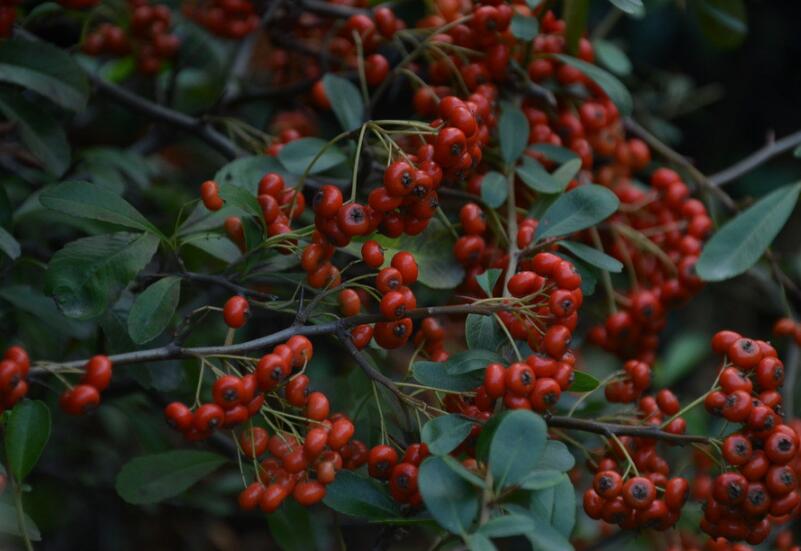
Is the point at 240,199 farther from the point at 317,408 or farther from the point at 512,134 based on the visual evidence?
the point at 512,134

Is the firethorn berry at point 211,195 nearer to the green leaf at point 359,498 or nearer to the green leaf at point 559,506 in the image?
the green leaf at point 359,498

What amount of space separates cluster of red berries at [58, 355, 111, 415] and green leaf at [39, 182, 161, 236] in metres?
0.21

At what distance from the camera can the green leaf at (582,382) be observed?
1.07 metres

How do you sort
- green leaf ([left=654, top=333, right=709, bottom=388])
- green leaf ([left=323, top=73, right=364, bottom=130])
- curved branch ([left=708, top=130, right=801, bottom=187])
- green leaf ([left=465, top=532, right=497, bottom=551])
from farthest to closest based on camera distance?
green leaf ([left=654, top=333, right=709, bottom=388]), curved branch ([left=708, top=130, right=801, bottom=187]), green leaf ([left=323, top=73, right=364, bottom=130]), green leaf ([left=465, top=532, right=497, bottom=551])

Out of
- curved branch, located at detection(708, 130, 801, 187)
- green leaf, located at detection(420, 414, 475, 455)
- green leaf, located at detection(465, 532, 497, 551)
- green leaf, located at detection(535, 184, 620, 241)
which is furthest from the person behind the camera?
curved branch, located at detection(708, 130, 801, 187)

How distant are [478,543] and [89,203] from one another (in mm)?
628

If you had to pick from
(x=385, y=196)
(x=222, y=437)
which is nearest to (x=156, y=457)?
(x=222, y=437)

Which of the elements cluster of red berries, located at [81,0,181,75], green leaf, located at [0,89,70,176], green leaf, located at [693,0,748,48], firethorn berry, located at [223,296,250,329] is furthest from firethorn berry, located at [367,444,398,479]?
green leaf, located at [693,0,748,48]

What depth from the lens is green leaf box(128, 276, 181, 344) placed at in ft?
3.53

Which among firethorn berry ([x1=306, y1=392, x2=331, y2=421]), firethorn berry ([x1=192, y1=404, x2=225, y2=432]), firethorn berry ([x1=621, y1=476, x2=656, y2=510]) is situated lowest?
firethorn berry ([x1=621, y1=476, x2=656, y2=510])

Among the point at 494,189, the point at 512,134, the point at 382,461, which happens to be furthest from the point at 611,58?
the point at 382,461

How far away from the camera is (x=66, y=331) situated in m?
1.32

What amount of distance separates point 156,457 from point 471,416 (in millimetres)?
499

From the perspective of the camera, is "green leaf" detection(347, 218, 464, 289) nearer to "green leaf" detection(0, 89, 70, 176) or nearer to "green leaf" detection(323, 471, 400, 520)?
"green leaf" detection(323, 471, 400, 520)
